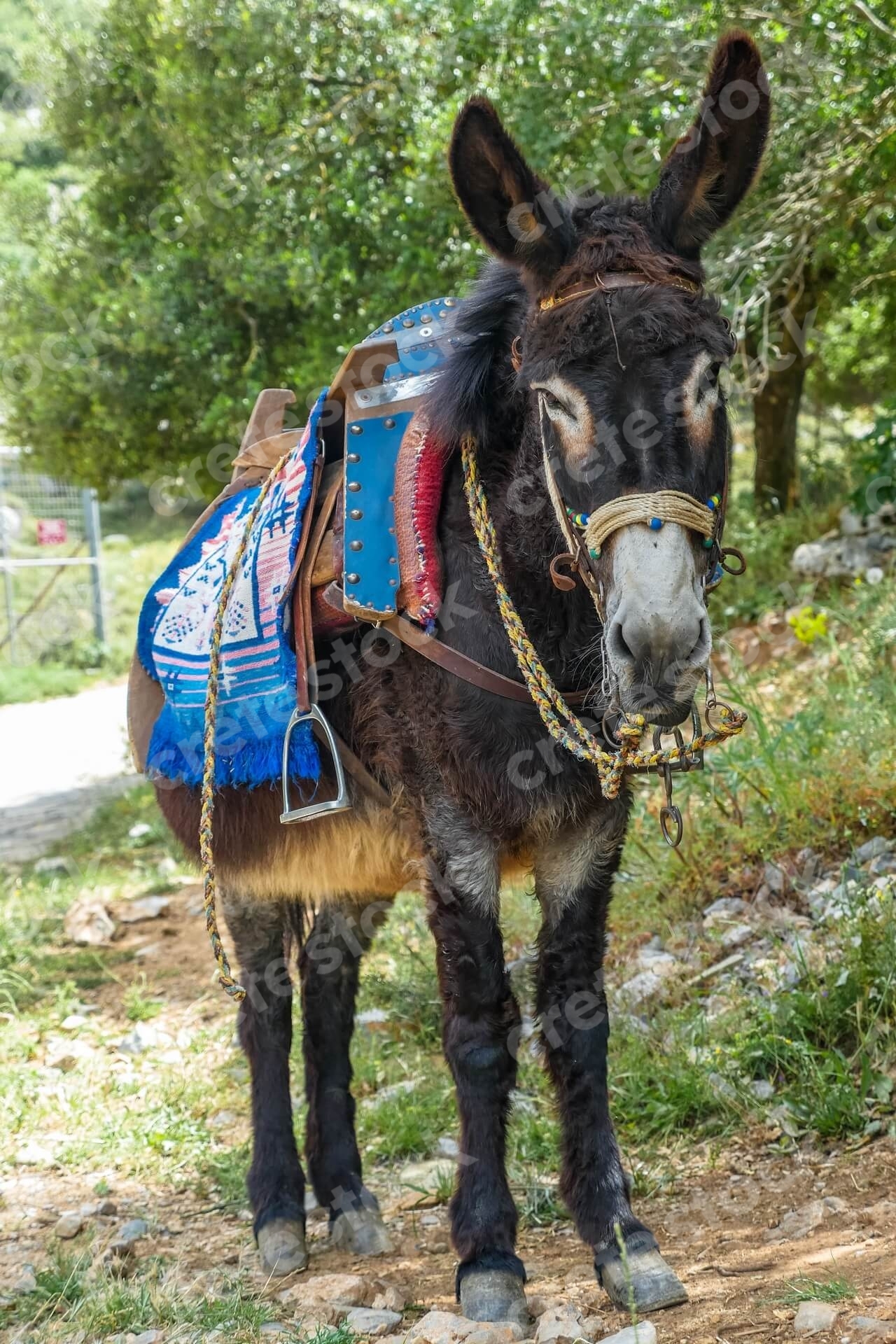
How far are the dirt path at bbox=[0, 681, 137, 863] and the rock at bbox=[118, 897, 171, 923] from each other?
1.07m

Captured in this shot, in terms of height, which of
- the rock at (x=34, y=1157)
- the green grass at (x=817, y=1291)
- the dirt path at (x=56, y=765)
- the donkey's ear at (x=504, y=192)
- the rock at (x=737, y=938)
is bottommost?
the rock at (x=34, y=1157)

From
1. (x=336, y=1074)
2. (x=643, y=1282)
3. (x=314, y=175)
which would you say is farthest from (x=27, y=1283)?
(x=314, y=175)

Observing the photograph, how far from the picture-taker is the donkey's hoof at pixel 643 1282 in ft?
7.97

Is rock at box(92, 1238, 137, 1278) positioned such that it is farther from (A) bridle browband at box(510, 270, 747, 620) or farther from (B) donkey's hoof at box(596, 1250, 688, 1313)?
(A) bridle browband at box(510, 270, 747, 620)

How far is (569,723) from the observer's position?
240 cm

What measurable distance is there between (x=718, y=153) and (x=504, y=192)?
0.41 m

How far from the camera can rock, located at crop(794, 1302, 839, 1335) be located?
82.7 inches

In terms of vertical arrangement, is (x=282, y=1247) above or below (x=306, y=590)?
below

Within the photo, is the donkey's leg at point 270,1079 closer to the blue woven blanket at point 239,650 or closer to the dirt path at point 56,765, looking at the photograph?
the blue woven blanket at point 239,650

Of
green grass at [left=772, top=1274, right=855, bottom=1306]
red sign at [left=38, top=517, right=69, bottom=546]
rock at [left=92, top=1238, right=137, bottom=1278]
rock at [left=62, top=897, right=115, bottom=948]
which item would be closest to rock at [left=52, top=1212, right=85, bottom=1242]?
rock at [left=92, top=1238, right=137, bottom=1278]

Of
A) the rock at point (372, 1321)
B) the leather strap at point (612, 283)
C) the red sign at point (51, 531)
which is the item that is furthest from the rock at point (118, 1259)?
the red sign at point (51, 531)

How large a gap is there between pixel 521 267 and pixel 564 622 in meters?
0.70

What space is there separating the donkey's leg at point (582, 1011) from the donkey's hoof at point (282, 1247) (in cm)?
87

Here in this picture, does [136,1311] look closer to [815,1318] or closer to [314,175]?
[815,1318]
